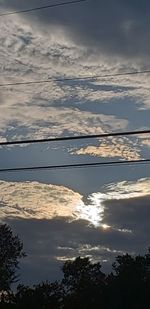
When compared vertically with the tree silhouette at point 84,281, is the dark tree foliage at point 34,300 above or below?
below

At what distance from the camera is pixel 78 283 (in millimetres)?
93312

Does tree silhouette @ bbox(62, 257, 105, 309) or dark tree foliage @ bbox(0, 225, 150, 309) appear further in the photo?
tree silhouette @ bbox(62, 257, 105, 309)

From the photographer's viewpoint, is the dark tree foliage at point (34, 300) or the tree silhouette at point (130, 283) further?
the tree silhouette at point (130, 283)

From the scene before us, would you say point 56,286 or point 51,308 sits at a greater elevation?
point 56,286

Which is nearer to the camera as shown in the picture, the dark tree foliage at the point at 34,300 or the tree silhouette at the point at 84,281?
the dark tree foliage at the point at 34,300

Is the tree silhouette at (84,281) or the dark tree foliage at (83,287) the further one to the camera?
the tree silhouette at (84,281)

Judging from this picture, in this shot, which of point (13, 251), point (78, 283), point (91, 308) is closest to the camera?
point (13, 251)

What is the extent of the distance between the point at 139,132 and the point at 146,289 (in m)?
67.2

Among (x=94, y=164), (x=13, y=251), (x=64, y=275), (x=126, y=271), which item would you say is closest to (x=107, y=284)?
(x=126, y=271)

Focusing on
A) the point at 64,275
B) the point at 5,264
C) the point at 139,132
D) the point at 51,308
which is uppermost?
the point at 64,275

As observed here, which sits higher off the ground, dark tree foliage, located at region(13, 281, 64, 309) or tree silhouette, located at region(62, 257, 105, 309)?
tree silhouette, located at region(62, 257, 105, 309)

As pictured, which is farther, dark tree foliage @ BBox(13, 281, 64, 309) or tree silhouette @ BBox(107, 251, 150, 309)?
tree silhouette @ BBox(107, 251, 150, 309)

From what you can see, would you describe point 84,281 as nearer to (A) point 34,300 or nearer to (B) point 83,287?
(B) point 83,287

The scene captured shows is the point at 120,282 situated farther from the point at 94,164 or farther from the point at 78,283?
the point at 94,164
